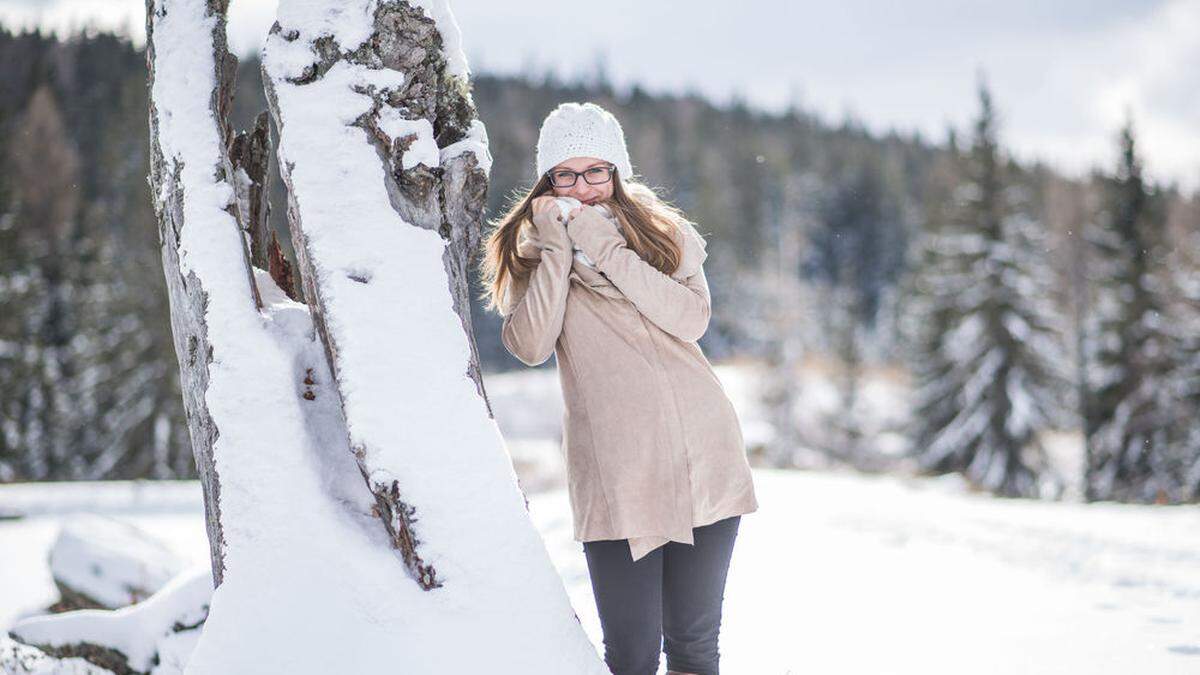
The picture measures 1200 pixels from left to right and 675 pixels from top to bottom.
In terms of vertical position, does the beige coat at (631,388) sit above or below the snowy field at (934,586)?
above

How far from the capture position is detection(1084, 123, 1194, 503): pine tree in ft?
56.3

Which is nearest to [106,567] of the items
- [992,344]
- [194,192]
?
[194,192]

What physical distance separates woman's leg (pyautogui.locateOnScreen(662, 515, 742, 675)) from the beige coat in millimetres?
99

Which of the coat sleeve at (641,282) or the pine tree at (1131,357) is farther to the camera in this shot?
the pine tree at (1131,357)

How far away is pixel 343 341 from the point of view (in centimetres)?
244

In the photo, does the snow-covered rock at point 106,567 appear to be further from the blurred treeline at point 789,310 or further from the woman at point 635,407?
the woman at point 635,407

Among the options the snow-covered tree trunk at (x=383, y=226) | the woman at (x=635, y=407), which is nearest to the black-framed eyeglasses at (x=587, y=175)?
the woman at (x=635, y=407)

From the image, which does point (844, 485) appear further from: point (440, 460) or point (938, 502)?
point (440, 460)

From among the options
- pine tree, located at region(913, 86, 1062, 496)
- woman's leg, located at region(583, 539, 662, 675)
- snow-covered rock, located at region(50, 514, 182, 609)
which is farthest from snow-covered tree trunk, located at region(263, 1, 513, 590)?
pine tree, located at region(913, 86, 1062, 496)

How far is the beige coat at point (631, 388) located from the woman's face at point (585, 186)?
115 millimetres

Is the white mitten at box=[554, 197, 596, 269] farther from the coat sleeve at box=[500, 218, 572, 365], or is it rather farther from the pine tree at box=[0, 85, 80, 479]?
the pine tree at box=[0, 85, 80, 479]

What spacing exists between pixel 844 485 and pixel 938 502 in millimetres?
1565

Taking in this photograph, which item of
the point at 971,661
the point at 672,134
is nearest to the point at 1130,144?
the point at 971,661

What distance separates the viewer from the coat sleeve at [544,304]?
2428 millimetres
